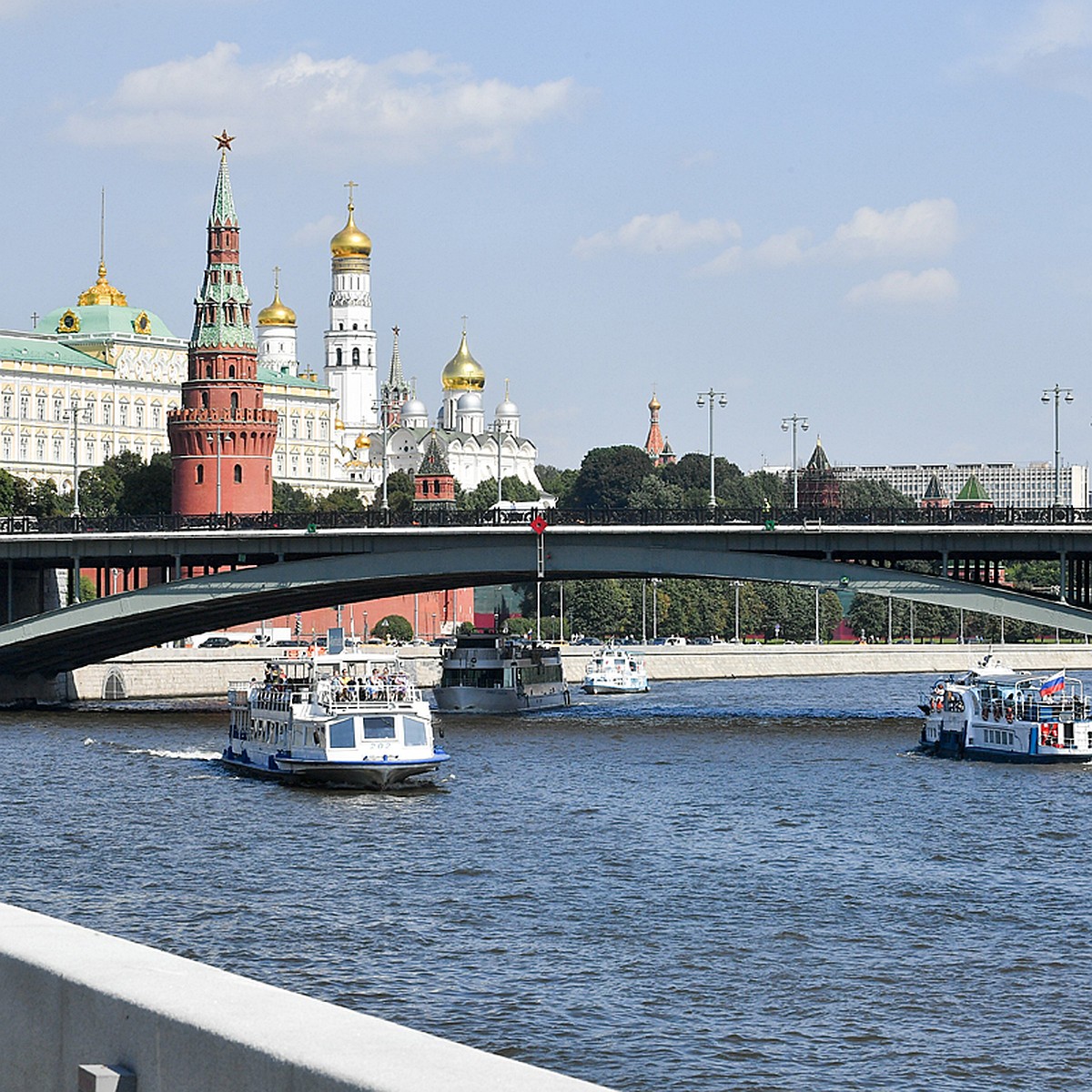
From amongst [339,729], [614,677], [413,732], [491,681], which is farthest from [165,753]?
[614,677]

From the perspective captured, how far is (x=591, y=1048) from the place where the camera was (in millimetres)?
19703

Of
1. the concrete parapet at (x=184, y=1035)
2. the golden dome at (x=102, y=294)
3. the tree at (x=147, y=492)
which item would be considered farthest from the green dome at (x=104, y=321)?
the concrete parapet at (x=184, y=1035)

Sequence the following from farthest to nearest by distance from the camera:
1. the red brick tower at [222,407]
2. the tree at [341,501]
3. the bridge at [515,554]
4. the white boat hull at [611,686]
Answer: the tree at [341,501] → the red brick tower at [222,407] → the white boat hull at [611,686] → the bridge at [515,554]

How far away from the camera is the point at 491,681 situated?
7281cm

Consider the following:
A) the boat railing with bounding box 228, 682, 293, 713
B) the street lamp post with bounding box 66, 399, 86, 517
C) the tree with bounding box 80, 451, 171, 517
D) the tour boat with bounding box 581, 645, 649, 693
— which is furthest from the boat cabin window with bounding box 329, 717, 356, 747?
the tree with bounding box 80, 451, 171, 517

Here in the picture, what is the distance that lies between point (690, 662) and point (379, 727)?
54.4 m

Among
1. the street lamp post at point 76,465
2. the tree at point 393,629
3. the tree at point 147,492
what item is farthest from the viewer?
the tree at point 393,629

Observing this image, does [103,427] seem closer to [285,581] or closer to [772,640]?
[772,640]

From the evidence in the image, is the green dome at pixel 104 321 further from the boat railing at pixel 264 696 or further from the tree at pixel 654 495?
the boat railing at pixel 264 696

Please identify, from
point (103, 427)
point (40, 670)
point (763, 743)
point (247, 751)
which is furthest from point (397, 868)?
point (103, 427)

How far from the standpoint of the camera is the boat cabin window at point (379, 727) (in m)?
44.5

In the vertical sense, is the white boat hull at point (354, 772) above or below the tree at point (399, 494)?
below

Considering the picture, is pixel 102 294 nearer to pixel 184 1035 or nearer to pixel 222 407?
pixel 222 407

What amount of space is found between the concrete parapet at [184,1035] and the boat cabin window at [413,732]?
3540 cm
